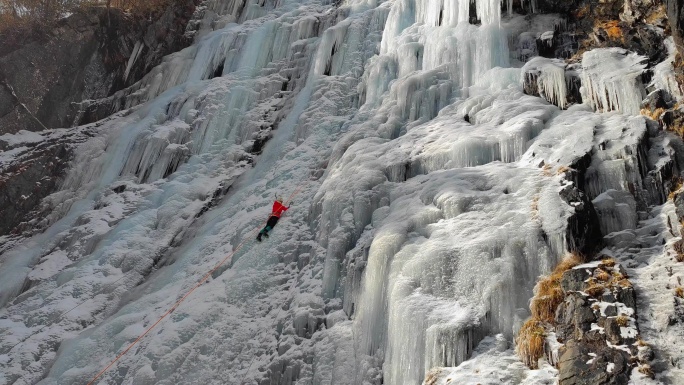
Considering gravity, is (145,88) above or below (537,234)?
above

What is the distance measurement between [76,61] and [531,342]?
1658 centimetres

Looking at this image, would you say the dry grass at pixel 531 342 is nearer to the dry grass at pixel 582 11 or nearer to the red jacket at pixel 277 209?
the red jacket at pixel 277 209

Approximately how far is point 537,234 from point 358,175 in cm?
417

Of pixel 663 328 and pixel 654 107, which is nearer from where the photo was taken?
pixel 663 328

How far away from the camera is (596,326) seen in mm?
→ 7625

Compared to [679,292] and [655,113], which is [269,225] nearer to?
[655,113]

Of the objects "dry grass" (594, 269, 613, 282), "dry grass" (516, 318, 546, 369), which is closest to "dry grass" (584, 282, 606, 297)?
"dry grass" (594, 269, 613, 282)

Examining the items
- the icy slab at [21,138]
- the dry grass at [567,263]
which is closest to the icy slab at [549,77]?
the dry grass at [567,263]

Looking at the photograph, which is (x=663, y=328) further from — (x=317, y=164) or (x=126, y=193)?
(x=126, y=193)

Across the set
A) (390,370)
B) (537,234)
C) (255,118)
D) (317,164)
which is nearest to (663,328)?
(537,234)

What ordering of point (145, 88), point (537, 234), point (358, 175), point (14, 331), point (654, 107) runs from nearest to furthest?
point (537, 234) < point (654, 107) < point (358, 175) < point (14, 331) < point (145, 88)

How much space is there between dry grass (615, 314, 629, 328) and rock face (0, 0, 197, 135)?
1627 centimetres

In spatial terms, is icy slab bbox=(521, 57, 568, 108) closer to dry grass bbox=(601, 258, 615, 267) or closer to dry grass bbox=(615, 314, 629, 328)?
dry grass bbox=(601, 258, 615, 267)

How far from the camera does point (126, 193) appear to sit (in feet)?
53.3
